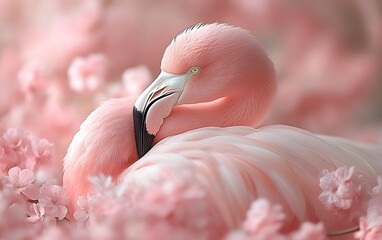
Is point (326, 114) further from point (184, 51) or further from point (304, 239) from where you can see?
point (304, 239)

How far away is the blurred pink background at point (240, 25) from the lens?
160cm

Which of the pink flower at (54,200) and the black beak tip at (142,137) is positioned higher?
the black beak tip at (142,137)

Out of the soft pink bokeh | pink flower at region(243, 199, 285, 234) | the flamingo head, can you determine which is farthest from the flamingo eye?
the soft pink bokeh

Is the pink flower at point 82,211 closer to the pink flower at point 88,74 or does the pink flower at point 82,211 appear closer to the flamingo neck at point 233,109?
the flamingo neck at point 233,109

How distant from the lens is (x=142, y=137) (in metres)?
0.77

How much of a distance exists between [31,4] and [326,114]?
0.83 m

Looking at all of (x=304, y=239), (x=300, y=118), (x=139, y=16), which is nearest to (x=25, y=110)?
(x=139, y=16)

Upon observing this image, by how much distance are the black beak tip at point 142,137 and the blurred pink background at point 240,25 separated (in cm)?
73

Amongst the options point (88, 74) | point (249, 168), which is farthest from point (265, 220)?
point (88, 74)

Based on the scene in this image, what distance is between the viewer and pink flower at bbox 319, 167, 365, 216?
607 mm

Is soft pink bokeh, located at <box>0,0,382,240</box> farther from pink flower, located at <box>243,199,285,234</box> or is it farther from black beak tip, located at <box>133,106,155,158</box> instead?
pink flower, located at <box>243,199,285,234</box>

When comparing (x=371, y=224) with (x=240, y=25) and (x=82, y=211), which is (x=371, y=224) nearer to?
(x=82, y=211)

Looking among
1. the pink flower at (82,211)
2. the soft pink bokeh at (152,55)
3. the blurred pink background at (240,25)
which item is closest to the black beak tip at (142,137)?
the pink flower at (82,211)

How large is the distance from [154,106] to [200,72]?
7 centimetres
